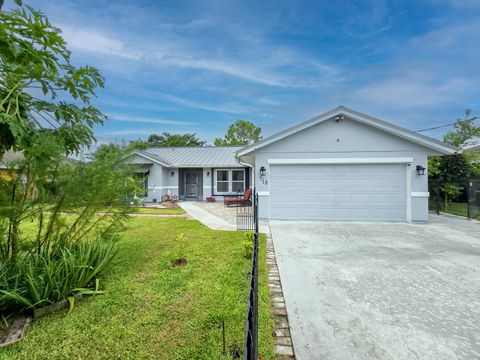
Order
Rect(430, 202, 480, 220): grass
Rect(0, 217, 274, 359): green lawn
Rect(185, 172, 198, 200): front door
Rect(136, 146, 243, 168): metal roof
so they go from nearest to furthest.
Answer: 1. Rect(0, 217, 274, 359): green lawn
2. Rect(430, 202, 480, 220): grass
3. Rect(136, 146, 243, 168): metal roof
4. Rect(185, 172, 198, 200): front door

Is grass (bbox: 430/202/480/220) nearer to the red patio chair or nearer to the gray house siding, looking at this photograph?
the gray house siding

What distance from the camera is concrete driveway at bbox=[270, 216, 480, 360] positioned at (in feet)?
8.55

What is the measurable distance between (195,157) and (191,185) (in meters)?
2.41

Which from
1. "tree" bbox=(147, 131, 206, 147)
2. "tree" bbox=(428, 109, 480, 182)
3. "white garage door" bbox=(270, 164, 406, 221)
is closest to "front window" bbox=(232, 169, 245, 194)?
"white garage door" bbox=(270, 164, 406, 221)

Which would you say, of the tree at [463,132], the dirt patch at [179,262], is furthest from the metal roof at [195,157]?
the tree at [463,132]

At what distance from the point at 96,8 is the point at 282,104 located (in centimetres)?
1892

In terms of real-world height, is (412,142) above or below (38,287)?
above

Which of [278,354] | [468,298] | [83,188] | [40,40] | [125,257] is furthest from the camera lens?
[125,257]

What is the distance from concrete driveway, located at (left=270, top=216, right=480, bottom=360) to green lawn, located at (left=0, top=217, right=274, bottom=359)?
23.5 inches

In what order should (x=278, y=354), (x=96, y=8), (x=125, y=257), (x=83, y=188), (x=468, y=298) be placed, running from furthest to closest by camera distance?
(x=96, y=8) → (x=125, y=257) → (x=83, y=188) → (x=468, y=298) → (x=278, y=354)

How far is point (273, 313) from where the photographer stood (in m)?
3.26

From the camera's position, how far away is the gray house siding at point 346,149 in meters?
9.64

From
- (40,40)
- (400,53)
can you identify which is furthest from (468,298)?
(400,53)

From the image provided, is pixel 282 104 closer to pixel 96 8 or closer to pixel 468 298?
pixel 96 8
